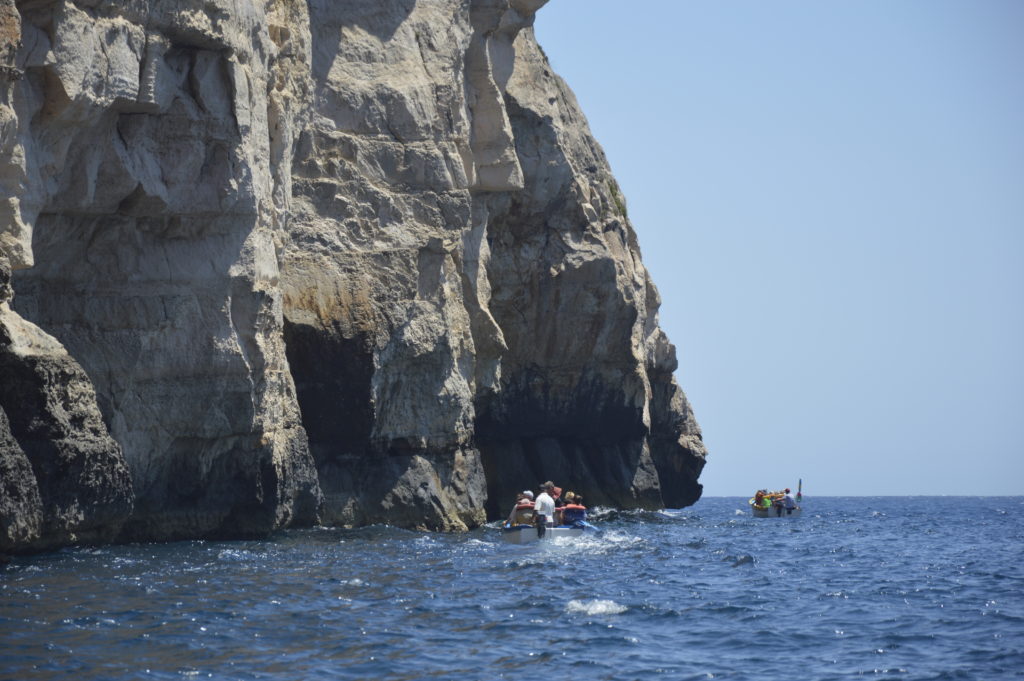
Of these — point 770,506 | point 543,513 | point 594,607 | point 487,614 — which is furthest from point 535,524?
point 770,506

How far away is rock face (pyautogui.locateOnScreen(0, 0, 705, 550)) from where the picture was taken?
2425cm

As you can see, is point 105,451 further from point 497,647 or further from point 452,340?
point 452,340

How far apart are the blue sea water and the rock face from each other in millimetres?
2296

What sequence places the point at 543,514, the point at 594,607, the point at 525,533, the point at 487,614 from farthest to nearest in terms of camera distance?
the point at 543,514, the point at 525,533, the point at 594,607, the point at 487,614

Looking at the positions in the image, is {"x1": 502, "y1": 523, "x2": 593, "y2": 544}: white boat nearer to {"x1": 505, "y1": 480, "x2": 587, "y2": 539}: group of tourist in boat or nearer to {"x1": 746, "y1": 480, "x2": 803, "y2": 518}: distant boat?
{"x1": 505, "y1": 480, "x2": 587, "y2": 539}: group of tourist in boat

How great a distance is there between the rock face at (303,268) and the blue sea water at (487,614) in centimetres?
230

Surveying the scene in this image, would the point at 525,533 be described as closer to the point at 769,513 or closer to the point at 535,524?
the point at 535,524

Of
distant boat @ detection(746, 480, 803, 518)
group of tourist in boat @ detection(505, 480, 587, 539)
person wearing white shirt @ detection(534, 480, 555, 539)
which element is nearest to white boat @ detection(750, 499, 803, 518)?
distant boat @ detection(746, 480, 803, 518)

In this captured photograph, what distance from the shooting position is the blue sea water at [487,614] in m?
16.0

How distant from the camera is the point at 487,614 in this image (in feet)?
65.2

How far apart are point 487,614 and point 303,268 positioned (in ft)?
52.8

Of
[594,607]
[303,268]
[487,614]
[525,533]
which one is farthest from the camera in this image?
[303,268]

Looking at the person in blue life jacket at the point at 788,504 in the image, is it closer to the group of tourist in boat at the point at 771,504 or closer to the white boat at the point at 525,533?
the group of tourist in boat at the point at 771,504

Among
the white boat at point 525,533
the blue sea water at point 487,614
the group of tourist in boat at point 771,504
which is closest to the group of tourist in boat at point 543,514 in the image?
the white boat at point 525,533
